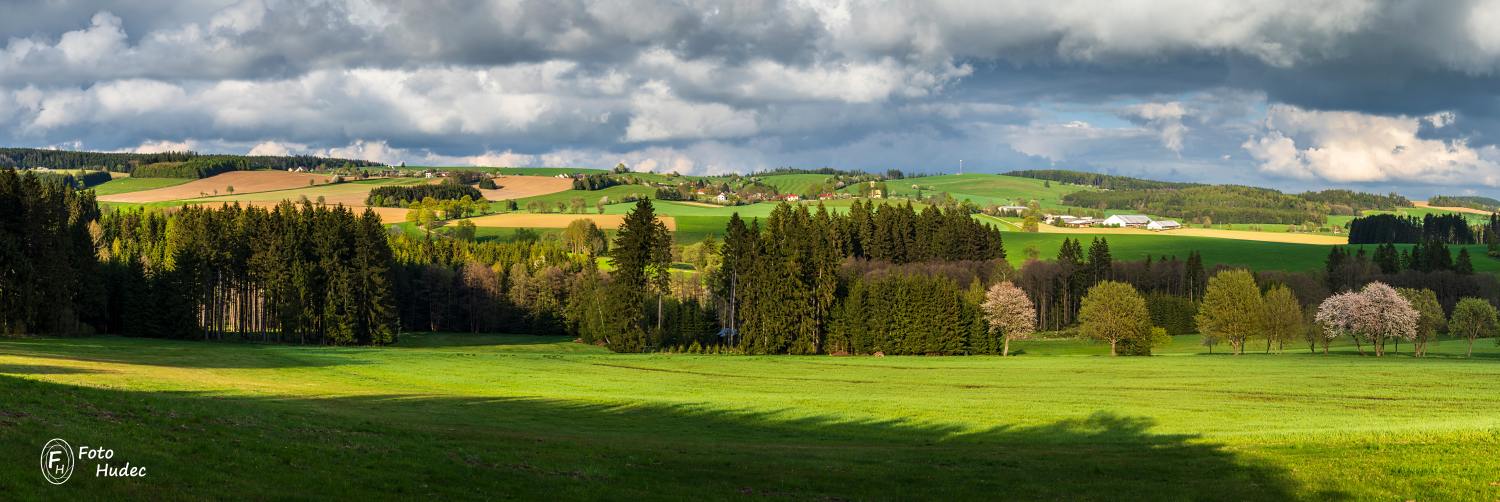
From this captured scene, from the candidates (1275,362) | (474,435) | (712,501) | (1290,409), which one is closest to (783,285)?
(1275,362)

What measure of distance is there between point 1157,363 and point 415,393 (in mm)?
63925

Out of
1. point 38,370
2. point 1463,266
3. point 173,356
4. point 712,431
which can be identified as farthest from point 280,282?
point 1463,266

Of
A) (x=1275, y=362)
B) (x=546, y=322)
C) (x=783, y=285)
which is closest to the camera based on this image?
(x=1275, y=362)

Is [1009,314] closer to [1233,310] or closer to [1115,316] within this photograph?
[1115,316]

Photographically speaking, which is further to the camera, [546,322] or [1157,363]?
[546,322]

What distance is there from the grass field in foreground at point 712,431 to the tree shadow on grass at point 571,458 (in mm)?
104

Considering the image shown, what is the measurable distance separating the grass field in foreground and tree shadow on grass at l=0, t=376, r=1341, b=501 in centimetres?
10

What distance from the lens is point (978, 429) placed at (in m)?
39.2

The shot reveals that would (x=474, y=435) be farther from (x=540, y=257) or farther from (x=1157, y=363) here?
(x=540, y=257)

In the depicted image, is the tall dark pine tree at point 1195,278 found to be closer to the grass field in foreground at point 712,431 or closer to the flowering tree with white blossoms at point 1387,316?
the flowering tree with white blossoms at point 1387,316

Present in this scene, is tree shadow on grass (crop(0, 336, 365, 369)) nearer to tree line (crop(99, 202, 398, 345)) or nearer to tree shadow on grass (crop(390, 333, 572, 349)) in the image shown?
tree line (crop(99, 202, 398, 345))

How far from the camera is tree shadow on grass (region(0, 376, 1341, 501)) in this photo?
66.4ft

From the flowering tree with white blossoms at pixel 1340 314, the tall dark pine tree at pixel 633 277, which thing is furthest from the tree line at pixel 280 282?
the flowering tree with white blossoms at pixel 1340 314

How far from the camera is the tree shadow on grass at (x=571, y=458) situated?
20.2m
